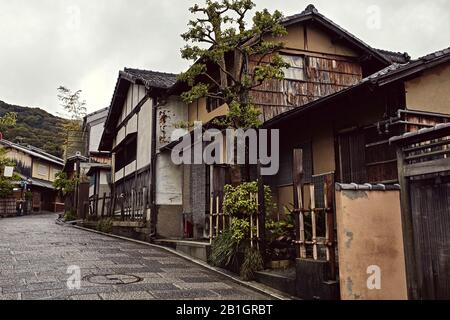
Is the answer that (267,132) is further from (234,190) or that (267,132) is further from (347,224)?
(347,224)

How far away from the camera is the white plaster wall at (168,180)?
707 inches

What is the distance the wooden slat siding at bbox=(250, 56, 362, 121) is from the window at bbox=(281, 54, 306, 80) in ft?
0.44

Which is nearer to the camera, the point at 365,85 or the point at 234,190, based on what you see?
the point at 365,85

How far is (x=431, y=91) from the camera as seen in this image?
1022 cm

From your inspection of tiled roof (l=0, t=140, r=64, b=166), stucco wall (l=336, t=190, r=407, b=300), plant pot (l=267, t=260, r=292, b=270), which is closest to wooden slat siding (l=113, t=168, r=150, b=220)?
plant pot (l=267, t=260, r=292, b=270)

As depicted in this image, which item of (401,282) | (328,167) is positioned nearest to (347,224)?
(401,282)

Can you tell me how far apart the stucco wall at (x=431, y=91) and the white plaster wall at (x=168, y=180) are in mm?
10750

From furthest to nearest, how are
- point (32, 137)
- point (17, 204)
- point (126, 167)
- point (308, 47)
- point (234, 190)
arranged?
point (32, 137)
point (17, 204)
point (126, 167)
point (308, 47)
point (234, 190)

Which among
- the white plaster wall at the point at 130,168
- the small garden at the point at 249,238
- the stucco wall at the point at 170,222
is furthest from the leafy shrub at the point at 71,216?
the small garden at the point at 249,238

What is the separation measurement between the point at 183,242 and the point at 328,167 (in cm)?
552

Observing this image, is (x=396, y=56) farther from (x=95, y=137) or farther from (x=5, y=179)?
(x=5, y=179)

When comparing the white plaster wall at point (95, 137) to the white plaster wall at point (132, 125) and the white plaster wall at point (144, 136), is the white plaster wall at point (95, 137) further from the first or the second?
the white plaster wall at point (144, 136)

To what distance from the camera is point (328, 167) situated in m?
12.7
